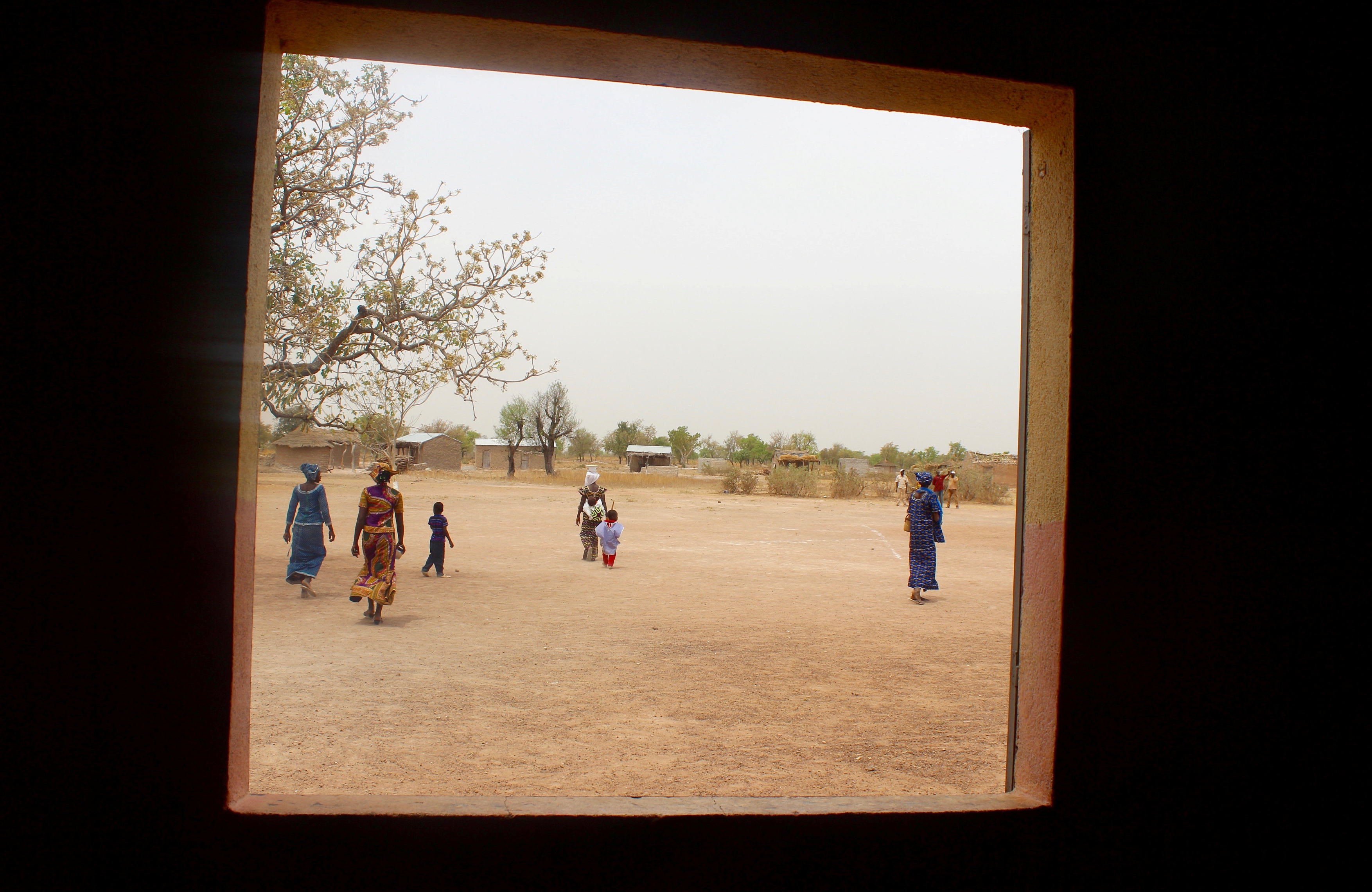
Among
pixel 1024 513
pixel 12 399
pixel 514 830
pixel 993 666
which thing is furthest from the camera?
pixel 993 666

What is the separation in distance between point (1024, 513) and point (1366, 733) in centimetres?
98

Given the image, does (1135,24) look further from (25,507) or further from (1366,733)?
(25,507)

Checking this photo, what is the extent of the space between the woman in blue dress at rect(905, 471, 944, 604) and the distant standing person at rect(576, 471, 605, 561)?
5351mm

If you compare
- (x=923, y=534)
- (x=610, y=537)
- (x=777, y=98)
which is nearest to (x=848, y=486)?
(x=610, y=537)

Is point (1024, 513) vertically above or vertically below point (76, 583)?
above

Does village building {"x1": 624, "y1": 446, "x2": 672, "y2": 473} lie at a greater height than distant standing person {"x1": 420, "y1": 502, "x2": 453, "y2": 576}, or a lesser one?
greater

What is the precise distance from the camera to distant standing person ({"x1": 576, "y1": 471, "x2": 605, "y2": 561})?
13211mm

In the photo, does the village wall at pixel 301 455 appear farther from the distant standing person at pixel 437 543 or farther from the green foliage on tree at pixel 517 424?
the distant standing person at pixel 437 543

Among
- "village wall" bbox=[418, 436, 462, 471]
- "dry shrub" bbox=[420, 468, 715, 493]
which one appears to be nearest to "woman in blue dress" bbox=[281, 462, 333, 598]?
"dry shrub" bbox=[420, 468, 715, 493]

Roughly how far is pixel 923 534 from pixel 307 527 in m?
7.91

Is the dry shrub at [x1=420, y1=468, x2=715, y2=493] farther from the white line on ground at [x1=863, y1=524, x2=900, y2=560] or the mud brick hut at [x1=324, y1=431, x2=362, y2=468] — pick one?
the white line on ground at [x1=863, y1=524, x2=900, y2=560]

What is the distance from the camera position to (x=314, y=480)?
29.9 ft

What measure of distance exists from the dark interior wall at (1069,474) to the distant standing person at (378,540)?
6430mm

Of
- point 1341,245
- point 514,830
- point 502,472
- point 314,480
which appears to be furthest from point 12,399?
point 502,472
